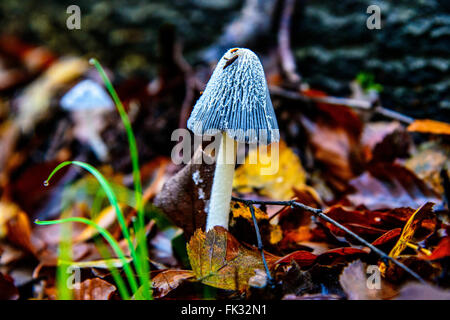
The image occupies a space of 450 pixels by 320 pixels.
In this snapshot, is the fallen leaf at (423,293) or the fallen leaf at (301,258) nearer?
the fallen leaf at (423,293)

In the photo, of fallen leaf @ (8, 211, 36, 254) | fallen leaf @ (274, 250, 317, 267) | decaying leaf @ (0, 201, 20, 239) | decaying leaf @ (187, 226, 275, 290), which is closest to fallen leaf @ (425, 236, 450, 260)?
fallen leaf @ (274, 250, 317, 267)

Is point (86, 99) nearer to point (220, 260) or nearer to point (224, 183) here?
point (224, 183)

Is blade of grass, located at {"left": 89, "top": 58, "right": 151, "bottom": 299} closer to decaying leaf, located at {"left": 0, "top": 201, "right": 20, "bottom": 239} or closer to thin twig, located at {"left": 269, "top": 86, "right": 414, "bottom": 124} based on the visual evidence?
thin twig, located at {"left": 269, "top": 86, "right": 414, "bottom": 124}

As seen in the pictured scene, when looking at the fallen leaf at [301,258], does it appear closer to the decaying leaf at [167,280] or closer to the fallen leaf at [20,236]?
the decaying leaf at [167,280]

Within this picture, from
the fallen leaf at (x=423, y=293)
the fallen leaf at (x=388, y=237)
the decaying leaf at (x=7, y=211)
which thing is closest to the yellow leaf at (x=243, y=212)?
the fallen leaf at (x=388, y=237)

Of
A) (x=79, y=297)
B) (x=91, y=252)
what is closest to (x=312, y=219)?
(x=79, y=297)

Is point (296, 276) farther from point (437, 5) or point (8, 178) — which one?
point (8, 178)
